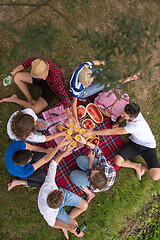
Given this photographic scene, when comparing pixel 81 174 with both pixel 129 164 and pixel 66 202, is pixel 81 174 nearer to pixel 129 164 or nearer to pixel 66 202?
pixel 66 202

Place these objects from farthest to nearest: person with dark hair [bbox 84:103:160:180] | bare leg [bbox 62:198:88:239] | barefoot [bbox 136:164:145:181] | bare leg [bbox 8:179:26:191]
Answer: barefoot [bbox 136:164:145:181], bare leg [bbox 62:198:88:239], bare leg [bbox 8:179:26:191], person with dark hair [bbox 84:103:160:180]

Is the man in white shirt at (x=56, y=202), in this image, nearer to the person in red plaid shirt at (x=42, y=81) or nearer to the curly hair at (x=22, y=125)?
the curly hair at (x=22, y=125)

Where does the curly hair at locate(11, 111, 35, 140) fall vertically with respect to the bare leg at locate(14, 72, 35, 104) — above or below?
below

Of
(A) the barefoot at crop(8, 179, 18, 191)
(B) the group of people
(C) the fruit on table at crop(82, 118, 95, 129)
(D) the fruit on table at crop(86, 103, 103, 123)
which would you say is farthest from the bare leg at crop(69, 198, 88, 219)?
(D) the fruit on table at crop(86, 103, 103, 123)

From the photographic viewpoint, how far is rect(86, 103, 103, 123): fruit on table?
387 centimetres

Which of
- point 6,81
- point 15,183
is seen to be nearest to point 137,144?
point 15,183

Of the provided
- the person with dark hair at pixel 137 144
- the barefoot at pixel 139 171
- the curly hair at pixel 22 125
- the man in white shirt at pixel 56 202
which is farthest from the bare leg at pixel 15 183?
the barefoot at pixel 139 171

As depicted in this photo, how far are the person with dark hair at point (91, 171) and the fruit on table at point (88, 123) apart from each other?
522 mm

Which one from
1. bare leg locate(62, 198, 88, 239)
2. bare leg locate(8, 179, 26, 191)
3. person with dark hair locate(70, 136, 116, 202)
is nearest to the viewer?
person with dark hair locate(70, 136, 116, 202)

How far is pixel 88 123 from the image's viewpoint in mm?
3807

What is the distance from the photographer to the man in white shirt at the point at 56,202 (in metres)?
2.81

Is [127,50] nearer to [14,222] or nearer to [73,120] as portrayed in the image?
[73,120]

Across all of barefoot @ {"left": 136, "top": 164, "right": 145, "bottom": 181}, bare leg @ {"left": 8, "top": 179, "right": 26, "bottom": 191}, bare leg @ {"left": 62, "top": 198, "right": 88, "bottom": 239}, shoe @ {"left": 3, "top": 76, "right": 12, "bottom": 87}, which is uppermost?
shoe @ {"left": 3, "top": 76, "right": 12, "bottom": 87}

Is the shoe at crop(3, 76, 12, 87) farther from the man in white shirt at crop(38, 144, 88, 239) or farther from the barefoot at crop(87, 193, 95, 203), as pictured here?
the barefoot at crop(87, 193, 95, 203)
